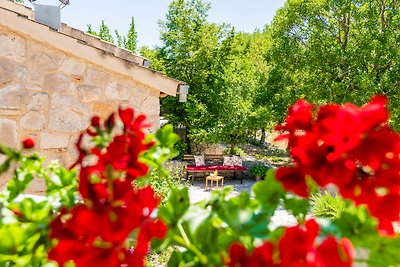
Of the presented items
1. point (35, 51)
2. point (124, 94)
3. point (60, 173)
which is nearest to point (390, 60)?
point (124, 94)

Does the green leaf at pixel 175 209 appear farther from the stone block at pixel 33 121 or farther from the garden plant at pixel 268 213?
the stone block at pixel 33 121

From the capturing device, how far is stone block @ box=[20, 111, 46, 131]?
408 centimetres

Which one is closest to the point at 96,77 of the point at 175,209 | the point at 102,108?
the point at 102,108

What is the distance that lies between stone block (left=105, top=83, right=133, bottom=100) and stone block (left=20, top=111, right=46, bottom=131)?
29.1 inches

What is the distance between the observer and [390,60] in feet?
40.5

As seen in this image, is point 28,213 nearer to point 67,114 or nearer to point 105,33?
point 67,114

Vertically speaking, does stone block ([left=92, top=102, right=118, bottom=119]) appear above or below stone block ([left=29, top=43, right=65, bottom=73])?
below

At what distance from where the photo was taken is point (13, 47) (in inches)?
156

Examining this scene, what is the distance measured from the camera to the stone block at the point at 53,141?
417 cm

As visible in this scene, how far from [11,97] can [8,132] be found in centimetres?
35

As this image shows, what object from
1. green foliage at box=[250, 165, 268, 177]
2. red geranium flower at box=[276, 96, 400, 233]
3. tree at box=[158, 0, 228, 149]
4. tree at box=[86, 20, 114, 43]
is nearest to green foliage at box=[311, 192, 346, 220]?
green foliage at box=[250, 165, 268, 177]

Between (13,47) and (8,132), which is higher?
(13,47)

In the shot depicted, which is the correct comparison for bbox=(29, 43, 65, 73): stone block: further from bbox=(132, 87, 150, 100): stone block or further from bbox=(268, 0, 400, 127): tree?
bbox=(268, 0, 400, 127): tree

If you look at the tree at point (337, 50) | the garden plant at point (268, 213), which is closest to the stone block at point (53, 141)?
the garden plant at point (268, 213)
